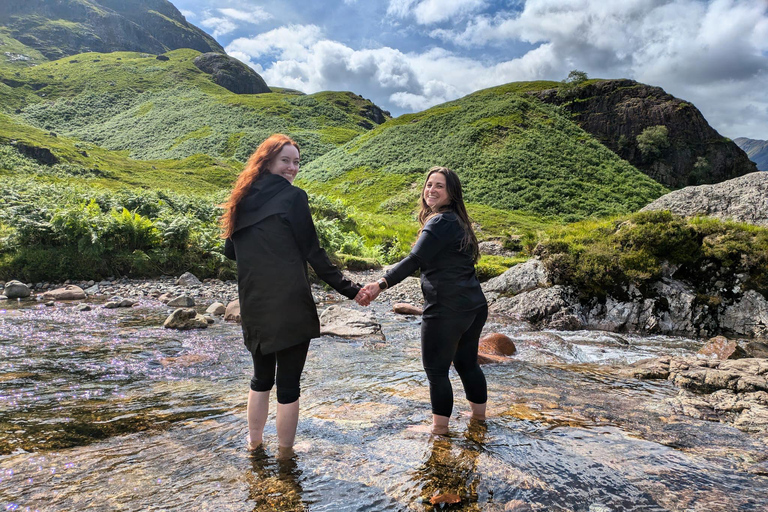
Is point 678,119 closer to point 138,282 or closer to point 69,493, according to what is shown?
point 138,282

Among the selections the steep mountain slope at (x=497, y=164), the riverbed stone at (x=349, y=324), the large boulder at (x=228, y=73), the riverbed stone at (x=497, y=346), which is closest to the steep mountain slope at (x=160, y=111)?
the large boulder at (x=228, y=73)

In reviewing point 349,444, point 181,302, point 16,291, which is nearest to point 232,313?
point 181,302

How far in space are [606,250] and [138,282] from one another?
16.2 m

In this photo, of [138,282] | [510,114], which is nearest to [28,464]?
[138,282]

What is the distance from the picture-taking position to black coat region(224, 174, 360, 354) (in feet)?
12.1

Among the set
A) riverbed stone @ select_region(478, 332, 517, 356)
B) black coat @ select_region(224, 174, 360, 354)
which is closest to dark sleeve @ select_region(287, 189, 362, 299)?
black coat @ select_region(224, 174, 360, 354)

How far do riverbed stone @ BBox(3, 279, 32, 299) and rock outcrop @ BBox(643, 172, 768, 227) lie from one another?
2233 cm

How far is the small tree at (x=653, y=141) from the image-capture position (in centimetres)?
6153

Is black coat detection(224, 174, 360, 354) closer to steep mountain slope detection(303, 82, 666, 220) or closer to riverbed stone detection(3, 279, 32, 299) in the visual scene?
riverbed stone detection(3, 279, 32, 299)

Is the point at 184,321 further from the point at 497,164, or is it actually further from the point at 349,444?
the point at 497,164

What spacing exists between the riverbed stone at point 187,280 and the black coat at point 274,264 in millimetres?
13150

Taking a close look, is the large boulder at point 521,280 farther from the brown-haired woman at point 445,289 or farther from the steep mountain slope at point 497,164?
the steep mountain slope at point 497,164

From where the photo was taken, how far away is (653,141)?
61531 mm

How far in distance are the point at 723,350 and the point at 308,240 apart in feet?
30.5
